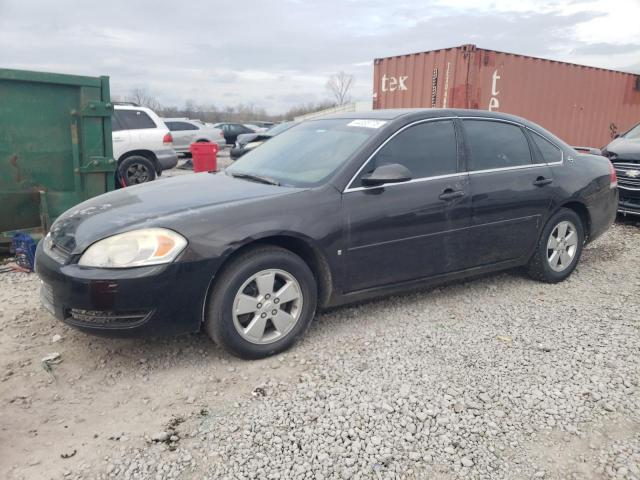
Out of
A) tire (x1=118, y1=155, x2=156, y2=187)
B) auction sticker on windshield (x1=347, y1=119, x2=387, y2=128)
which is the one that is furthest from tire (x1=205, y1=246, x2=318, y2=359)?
tire (x1=118, y1=155, x2=156, y2=187)

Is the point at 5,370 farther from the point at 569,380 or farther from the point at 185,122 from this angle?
the point at 185,122

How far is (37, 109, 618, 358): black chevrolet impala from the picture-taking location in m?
2.91

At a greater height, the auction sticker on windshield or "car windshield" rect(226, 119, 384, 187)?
the auction sticker on windshield

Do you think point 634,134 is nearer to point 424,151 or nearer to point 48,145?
point 424,151

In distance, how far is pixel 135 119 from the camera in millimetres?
10305

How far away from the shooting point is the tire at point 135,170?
9977 mm

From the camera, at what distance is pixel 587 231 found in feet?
16.4

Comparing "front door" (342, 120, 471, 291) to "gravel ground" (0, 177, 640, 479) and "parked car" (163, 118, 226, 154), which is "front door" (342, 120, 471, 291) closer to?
"gravel ground" (0, 177, 640, 479)

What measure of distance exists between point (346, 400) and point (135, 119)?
9.10 meters

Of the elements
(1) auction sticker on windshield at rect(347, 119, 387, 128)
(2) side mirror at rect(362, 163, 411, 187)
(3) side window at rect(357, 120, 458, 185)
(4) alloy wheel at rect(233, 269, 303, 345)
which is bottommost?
(4) alloy wheel at rect(233, 269, 303, 345)

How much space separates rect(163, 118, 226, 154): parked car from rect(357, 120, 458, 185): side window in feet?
51.1

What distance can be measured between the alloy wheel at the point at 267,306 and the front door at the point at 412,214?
1.52 feet

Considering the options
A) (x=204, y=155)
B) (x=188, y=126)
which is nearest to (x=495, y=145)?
(x=204, y=155)

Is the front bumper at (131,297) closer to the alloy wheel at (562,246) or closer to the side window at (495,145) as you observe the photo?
the side window at (495,145)
